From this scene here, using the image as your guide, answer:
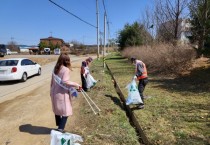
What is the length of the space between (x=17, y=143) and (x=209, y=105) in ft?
19.7

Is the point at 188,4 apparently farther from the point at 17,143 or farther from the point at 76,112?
the point at 17,143

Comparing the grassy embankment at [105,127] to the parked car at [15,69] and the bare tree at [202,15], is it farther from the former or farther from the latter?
the bare tree at [202,15]

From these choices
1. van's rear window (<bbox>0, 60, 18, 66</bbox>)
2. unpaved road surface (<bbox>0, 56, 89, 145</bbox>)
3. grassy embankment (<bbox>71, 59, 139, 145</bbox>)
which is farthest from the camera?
van's rear window (<bbox>0, 60, 18, 66</bbox>)

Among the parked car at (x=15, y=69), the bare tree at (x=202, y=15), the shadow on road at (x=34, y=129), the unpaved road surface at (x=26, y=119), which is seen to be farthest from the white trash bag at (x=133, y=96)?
the bare tree at (x=202, y=15)

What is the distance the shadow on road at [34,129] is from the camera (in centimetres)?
636

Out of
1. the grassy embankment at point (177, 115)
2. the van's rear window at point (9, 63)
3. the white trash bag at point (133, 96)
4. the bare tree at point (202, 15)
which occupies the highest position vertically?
the bare tree at point (202, 15)

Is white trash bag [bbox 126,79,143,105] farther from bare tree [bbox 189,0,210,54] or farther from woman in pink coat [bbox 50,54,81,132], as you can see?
bare tree [bbox 189,0,210,54]

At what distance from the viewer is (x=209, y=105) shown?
8.62 meters

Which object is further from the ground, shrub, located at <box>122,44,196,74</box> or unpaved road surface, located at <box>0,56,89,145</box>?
shrub, located at <box>122,44,196,74</box>

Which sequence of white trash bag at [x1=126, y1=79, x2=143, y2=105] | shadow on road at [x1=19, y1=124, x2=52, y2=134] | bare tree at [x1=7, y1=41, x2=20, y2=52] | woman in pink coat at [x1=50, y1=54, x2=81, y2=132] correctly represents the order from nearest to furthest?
woman in pink coat at [x1=50, y1=54, x2=81, y2=132], shadow on road at [x1=19, y1=124, x2=52, y2=134], white trash bag at [x1=126, y1=79, x2=143, y2=105], bare tree at [x1=7, y1=41, x2=20, y2=52]

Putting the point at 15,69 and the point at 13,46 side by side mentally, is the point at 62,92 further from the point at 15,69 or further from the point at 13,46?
the point at 13,46

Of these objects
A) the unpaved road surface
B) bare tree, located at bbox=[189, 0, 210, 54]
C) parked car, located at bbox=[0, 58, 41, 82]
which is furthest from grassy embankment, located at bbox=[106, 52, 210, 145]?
bare tree, located at bbox=[189, 0, 210, 54]

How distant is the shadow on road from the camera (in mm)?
6359

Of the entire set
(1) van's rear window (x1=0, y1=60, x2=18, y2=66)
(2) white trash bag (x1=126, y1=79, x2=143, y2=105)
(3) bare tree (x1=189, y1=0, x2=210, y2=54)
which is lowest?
(2) white trash bag (x1=126, y1=79, x2=143, y2=105)
